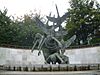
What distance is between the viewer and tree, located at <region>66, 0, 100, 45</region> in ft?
103

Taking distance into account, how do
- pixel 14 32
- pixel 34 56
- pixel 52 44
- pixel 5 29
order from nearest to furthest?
1. pixel 52 44
2. pixel 34 56
3. pixel 5 29
4. pixel 14 32

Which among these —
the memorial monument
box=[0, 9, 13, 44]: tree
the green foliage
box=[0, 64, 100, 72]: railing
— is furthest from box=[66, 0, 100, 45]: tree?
box=[0, 64, 100, 72]: railing

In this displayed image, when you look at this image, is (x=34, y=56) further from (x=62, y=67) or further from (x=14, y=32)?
(x=62, y=67)

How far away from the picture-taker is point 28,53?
26797 mm

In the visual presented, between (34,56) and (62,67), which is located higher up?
(34,56)

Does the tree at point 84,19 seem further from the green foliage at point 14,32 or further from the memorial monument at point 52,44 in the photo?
the memorial monument at point 52,44

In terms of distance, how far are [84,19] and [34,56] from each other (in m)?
8.99

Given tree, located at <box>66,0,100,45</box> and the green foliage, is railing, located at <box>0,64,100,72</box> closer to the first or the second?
the green foliage

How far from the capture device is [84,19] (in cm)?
3122

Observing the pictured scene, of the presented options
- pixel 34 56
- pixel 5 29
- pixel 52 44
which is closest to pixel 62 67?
pixel 52 44

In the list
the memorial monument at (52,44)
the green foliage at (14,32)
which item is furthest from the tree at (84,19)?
the memorial monument at (52,44)

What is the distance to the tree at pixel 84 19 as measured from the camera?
103 feet

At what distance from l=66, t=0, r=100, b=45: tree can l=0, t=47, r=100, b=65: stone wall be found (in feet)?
19.6

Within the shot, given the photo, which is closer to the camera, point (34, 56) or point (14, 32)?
point (34, 56)
